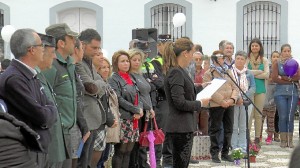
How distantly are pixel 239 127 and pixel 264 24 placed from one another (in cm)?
968

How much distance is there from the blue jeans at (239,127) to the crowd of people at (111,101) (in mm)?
16

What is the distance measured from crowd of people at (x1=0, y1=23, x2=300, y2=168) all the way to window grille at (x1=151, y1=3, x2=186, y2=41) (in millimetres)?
8171

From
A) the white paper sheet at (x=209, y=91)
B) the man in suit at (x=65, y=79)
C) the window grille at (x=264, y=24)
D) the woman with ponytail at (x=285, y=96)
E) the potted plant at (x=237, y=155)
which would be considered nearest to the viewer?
the man in suit at (x=65, y=79)

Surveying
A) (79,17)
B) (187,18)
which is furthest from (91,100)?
(79,17)

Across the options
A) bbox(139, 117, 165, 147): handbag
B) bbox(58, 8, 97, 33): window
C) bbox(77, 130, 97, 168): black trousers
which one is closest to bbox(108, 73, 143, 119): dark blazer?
bbox(139, 117, 165, 147): handbag

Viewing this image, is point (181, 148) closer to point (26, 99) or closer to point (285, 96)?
point (26, 99)

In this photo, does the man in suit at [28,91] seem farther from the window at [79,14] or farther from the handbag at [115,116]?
the window at [79,14]

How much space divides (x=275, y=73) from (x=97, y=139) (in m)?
5.55

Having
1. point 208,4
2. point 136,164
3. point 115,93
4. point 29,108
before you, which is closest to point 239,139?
point 136,164

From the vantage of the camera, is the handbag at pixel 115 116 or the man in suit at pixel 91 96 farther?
the handbag at pixel 115 116

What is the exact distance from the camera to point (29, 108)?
4.56 m

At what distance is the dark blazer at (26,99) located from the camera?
14.9ft

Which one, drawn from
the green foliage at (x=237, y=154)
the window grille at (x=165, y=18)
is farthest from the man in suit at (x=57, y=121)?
the window grille at (x=165, y=18)

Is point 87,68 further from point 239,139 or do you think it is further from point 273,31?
point 273,31
